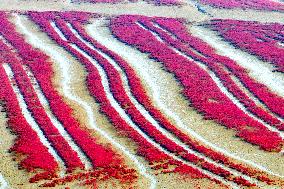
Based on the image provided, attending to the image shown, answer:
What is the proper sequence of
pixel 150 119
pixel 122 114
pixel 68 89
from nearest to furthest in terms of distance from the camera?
pixel 150 119 → pixel 122 114 → pixel 68 89

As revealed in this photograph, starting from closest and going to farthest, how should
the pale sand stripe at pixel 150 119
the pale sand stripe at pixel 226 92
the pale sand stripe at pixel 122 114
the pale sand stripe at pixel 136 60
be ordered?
the pale sand stripe at pixel 122 114 < the pale sand stripe at pixel 150 119 < the pale sand stripe at pixel 136 60 < the pale sand stripe at pixel 226 92

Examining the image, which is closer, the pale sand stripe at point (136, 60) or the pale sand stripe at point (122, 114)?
the pale sand stripe at point (122, 114)

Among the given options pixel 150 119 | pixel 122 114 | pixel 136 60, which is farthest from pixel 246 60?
pixel 122 114

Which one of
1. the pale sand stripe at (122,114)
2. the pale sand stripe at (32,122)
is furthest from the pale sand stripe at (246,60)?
the pale sand stripe at (32,122)

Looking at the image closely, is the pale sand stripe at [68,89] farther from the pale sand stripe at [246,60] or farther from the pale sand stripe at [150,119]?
the pale sand stripe at [246,60]

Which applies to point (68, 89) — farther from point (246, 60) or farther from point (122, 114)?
point (246, 60)

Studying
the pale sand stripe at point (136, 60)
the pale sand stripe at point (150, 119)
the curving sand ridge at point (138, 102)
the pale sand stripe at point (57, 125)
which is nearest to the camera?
the curving sand ridge at point (138, 102)

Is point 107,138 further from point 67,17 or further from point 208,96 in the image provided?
point 67,17

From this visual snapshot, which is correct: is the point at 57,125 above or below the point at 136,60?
above

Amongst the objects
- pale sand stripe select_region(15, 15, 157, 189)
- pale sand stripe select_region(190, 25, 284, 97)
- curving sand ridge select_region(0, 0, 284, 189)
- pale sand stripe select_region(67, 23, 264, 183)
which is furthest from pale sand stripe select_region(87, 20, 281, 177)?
pale sand stripe select_region(190, 25, 284, 97)

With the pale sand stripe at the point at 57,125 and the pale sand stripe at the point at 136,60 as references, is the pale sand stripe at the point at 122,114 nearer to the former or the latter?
the pale sand stripe at the point at 136,60

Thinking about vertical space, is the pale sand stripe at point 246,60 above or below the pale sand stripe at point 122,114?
below

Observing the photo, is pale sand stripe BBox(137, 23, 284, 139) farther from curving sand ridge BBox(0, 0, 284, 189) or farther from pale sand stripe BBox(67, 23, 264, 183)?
pale sand stripe BBox(67, 23, 264, 183)
